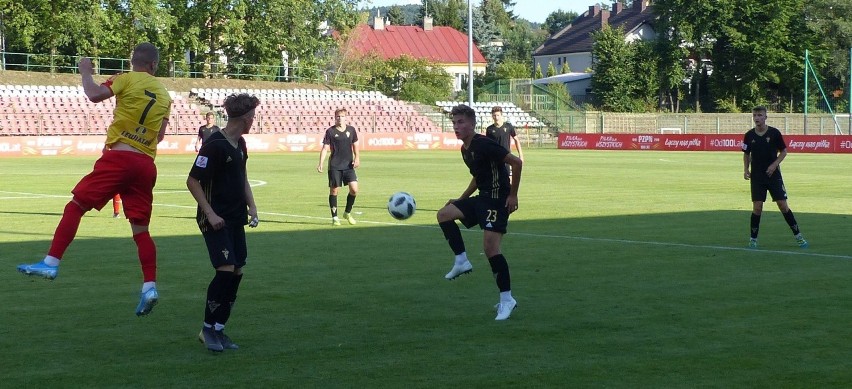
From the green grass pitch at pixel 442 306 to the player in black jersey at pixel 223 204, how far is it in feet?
1.07

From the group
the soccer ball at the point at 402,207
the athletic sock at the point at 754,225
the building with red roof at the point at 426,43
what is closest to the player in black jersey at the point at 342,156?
the soccer ball at the point at 402,207

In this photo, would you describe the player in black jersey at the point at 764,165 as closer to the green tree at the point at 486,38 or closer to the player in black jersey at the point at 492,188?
the player in black jersey at the point at 492,188

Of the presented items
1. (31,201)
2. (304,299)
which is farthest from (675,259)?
(31,201)

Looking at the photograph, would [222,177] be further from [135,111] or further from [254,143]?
[254,143]

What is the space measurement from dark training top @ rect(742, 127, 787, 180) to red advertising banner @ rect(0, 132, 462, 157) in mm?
37383

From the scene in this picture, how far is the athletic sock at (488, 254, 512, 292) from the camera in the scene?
30.8 feet

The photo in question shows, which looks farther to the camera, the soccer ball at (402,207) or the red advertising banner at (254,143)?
the red advertising banner at (254,143)

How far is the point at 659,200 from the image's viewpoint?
23.5 meters

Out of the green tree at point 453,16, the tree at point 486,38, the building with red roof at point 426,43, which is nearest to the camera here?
the tree at point 486,38

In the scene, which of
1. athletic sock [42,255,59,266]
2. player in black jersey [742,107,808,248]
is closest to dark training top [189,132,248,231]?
athletic sock [42,255,59,266]

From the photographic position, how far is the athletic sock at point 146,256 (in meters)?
8.56

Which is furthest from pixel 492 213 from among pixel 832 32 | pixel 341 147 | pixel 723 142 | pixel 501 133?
pixel 832 32

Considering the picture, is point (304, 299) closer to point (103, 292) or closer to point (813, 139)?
point (103, 292)

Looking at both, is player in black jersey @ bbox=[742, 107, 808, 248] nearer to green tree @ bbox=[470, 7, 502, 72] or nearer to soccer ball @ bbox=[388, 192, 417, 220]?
soccer ball @ bbox=[388, 192, 417, 220]
